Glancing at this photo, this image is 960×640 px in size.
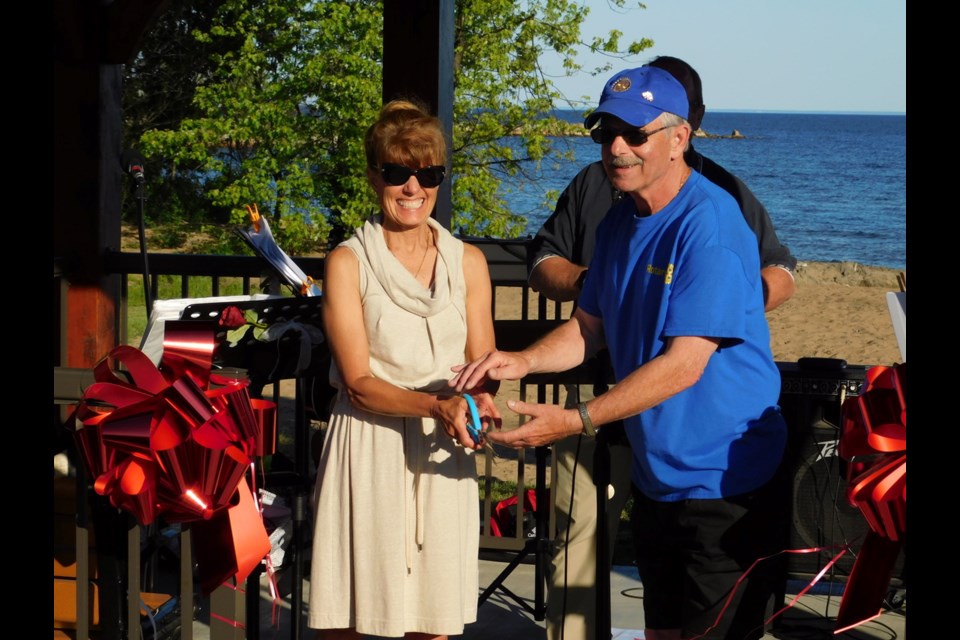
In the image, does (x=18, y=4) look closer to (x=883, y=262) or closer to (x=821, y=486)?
(x=821, y=486)

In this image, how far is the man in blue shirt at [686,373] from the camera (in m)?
2.71

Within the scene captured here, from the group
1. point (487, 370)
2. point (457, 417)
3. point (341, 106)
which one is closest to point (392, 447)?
point (457, 417)

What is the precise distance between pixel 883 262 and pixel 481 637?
4071cm

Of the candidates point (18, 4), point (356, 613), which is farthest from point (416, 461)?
point (18, 4)

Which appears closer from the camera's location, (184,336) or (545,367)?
(184,336)

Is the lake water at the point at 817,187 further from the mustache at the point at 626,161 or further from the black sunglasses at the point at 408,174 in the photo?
the mustache at the point at 626,161

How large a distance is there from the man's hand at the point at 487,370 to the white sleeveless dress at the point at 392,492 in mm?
211

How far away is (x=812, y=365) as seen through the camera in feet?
13.6

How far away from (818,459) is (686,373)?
69.9 inches

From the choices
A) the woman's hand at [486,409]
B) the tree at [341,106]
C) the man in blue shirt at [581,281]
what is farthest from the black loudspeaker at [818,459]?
the tree at [341,106]

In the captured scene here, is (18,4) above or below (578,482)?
above

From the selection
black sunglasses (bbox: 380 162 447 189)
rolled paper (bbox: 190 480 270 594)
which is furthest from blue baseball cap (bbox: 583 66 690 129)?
rolled paper (bbox: 190 480 270 594)

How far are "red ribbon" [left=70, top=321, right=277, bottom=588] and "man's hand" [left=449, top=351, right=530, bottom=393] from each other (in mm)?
551

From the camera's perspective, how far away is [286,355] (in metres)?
3.63
